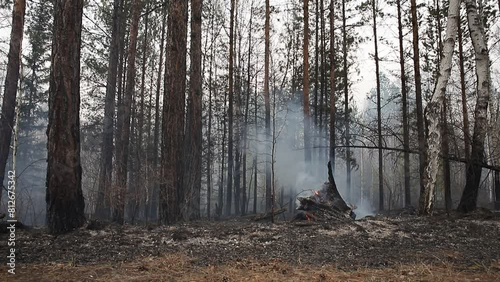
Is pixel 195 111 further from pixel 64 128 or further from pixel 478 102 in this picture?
pixel 478 102

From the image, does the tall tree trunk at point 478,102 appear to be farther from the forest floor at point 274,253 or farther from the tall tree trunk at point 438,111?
the forest floor at point 274,253

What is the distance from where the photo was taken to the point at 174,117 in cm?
793

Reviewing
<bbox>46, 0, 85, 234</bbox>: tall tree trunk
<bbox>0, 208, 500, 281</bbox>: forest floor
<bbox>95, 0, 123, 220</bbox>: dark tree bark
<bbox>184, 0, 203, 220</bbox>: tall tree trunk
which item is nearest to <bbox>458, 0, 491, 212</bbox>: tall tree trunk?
<bbox>0, 208, 500, 281</bbox>: forest floor

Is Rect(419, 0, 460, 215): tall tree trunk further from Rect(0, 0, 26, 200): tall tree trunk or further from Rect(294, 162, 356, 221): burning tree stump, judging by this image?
Rect(0, 0, 26, 200): tall tree trunk

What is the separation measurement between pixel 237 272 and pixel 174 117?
16.3ft

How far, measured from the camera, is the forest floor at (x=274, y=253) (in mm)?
3527

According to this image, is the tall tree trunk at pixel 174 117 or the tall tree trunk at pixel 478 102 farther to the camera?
the tall tree trunk at pixel 478 102

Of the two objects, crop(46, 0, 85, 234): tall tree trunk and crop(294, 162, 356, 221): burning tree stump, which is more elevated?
crop(46, 0, 85, 234): tall tree trunk

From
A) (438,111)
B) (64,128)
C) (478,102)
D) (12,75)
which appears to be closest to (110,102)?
(12,75)

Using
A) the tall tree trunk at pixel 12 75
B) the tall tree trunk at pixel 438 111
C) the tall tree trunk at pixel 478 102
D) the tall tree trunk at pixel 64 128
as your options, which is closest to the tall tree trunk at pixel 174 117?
the tall tree trunk at pixel 64 128

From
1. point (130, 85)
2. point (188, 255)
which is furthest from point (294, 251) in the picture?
point (130, 85)

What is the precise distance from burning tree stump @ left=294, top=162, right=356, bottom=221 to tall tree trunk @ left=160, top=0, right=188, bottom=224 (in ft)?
12.0

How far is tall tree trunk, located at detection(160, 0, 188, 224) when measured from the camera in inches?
302

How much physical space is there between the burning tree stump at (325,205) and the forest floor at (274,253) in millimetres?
2249
